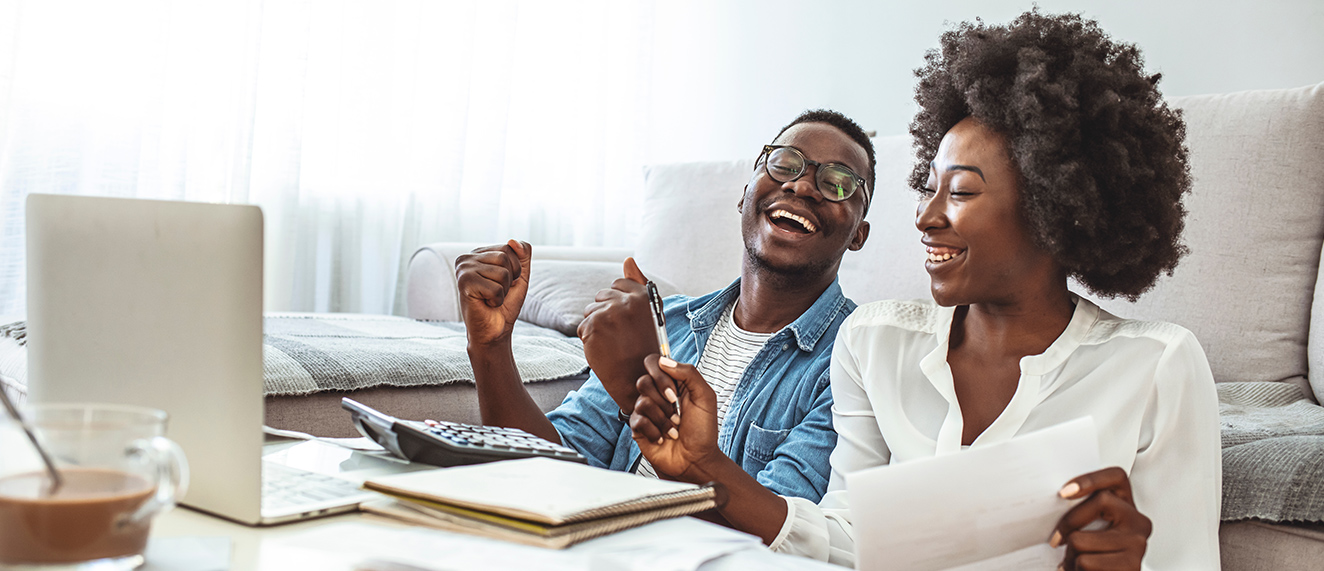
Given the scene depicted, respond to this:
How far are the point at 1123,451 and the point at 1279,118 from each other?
3.07 ft

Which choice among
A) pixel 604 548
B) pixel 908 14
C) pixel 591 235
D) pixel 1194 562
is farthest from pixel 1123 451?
pixel 591 235

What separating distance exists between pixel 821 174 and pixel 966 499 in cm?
74

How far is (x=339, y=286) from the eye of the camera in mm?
2947

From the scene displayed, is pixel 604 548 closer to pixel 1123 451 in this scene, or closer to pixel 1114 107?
pixel 1123 451

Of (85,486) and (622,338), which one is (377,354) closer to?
(622,338)

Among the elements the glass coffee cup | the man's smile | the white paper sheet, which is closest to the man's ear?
the man's smile

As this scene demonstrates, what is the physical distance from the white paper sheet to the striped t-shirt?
0.57 meters

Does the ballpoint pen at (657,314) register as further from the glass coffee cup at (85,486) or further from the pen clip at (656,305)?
the glass coffee cup at (85,486)

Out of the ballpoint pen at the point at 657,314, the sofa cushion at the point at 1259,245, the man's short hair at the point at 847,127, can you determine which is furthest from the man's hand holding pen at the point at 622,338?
the sofa cushion at the point at 1259,245

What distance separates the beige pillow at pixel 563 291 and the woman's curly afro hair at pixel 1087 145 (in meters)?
1.26

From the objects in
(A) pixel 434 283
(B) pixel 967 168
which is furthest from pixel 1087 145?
(A) pixel 434 283

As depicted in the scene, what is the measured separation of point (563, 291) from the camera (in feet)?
7.43

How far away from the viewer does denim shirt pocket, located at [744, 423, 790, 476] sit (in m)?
1.23

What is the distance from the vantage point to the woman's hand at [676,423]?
3.08ft
